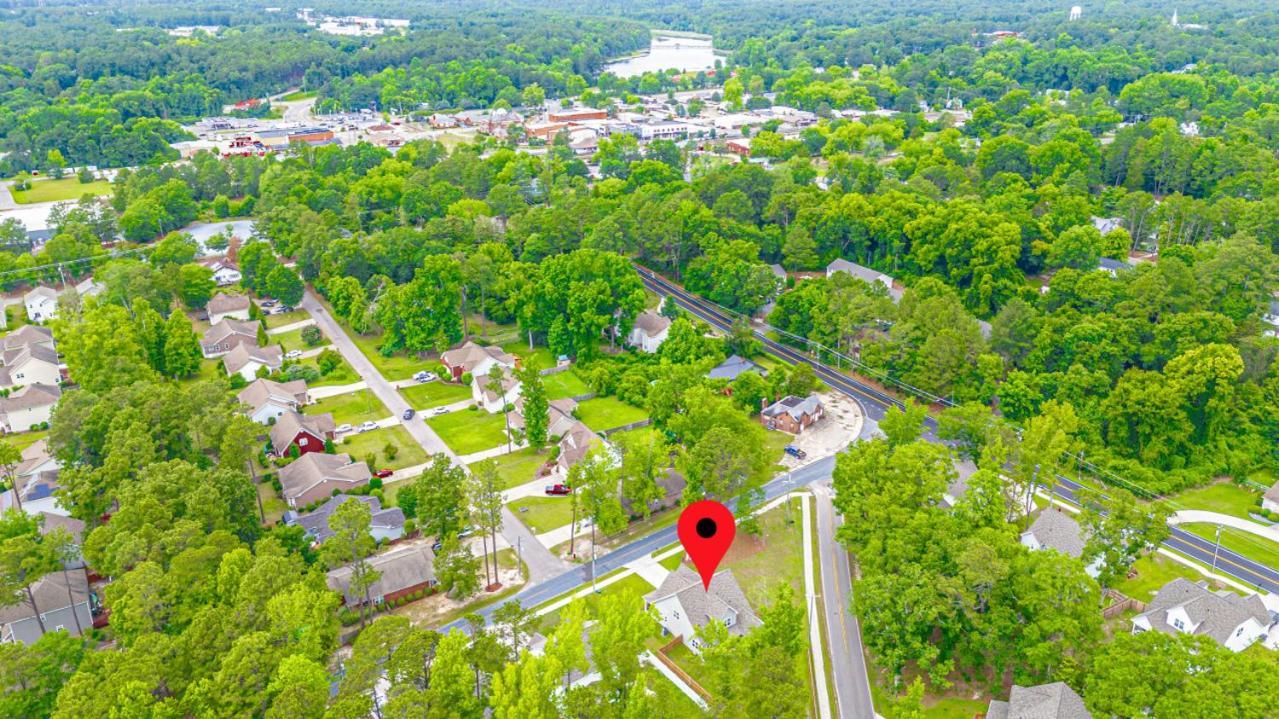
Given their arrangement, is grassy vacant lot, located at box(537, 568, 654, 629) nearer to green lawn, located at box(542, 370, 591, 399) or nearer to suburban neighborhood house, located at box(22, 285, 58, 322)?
green lawn, located at box(542, 370, 591, 399)

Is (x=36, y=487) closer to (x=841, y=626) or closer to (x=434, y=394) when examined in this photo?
(x=434, y=394)

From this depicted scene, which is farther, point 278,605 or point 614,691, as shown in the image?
point 278,605

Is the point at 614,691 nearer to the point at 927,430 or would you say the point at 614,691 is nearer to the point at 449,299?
the point at 927,430

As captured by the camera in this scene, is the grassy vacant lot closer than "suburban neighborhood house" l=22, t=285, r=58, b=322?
Yes

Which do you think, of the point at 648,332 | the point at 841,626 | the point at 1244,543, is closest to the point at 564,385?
the point at 648,332

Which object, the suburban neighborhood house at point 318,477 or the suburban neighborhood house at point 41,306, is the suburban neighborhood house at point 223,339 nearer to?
the suburban neighborhood house at point 41,306

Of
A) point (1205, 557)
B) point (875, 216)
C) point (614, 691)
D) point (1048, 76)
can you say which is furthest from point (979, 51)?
point (614, 691)

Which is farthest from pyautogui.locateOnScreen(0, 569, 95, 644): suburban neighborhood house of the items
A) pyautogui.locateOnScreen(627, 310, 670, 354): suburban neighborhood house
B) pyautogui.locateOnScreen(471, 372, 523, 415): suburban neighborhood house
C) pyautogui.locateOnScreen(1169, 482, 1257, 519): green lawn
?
pyautogui.locateOnScreen(1169, 482, 1257, 519): green lawn
